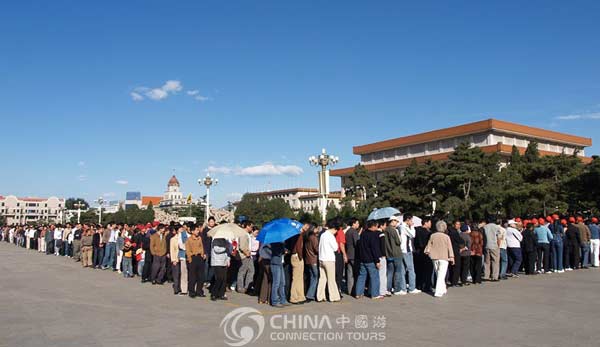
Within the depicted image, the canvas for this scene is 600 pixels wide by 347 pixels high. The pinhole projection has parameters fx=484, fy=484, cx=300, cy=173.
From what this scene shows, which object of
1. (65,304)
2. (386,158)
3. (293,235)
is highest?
(386,158)

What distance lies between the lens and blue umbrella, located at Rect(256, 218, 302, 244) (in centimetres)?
1016

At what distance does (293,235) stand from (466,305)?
3.85 m

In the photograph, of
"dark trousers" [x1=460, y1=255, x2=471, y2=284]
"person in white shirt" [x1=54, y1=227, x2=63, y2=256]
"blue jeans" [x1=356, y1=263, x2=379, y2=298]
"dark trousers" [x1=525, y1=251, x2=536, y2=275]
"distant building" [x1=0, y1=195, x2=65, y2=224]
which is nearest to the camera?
"blue jeans" [x1=356, y1=263, x2=379, y2=298]

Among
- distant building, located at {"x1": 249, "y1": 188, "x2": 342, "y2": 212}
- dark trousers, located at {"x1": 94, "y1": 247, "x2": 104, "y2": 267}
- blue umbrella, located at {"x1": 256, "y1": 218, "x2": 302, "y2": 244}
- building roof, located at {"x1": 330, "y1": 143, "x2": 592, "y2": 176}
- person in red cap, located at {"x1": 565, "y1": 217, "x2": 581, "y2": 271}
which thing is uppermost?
building roof, located at {"x1": 330, "y1": 143, "x2": 592, "y2": 176}

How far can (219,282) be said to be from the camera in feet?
35.8

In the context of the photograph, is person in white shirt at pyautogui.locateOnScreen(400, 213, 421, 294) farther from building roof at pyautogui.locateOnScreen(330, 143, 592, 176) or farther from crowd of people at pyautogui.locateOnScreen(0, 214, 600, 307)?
building roof at pyautogui.locateOnScreen(330, 143, 592, 176)

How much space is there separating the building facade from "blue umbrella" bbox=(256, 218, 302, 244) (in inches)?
1886

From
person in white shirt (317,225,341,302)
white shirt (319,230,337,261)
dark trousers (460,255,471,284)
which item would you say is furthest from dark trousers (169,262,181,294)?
dark trousers (460,255,471,284)

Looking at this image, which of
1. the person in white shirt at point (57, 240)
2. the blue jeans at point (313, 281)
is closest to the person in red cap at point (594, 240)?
the blue jeans at point (313, 281)

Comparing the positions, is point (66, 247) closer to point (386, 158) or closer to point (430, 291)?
point (430, 291)

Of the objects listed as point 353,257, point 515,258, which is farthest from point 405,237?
point 515,258

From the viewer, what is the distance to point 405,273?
12328mm

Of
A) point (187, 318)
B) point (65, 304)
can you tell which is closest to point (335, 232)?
point (187, 318)

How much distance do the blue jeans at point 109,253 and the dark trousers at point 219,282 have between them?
9211mm
